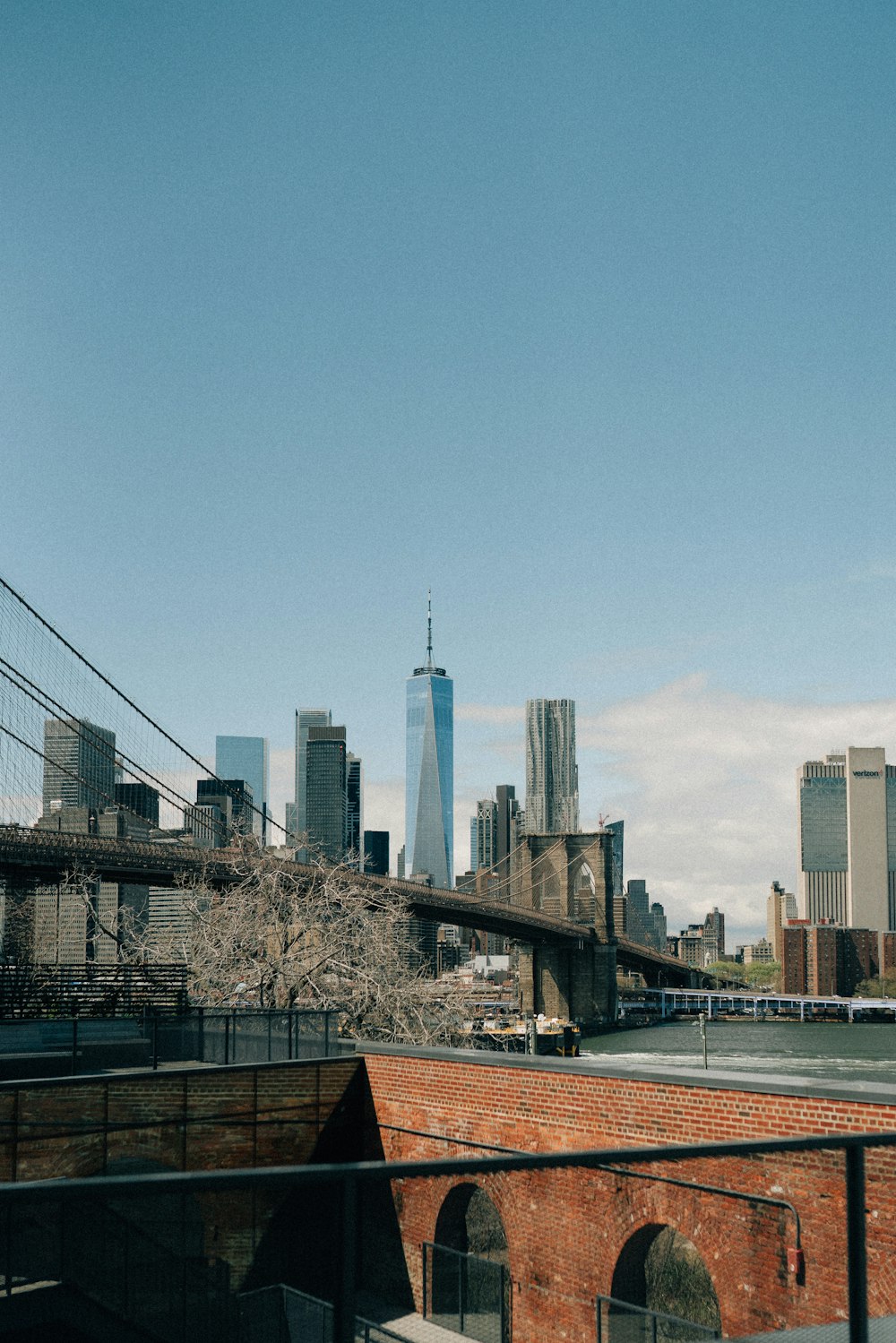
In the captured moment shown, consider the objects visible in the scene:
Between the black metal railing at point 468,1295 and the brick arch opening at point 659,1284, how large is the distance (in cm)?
37

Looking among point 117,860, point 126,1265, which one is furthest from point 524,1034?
point 126,1265

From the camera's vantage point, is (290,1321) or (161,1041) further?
(161,1041)

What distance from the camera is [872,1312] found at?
4.17 m

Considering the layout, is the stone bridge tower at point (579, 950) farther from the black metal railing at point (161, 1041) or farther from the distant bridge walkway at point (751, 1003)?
the black metal railing at point (161, 1041)

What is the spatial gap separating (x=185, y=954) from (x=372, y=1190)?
147 feet

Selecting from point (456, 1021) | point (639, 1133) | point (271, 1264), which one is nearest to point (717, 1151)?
point (271, 1264)

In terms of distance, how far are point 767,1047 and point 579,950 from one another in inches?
873

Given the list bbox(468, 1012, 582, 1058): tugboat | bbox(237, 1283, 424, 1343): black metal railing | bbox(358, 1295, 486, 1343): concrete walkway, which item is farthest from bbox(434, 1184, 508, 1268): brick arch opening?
bbox(468, 1012, 582, 1058): tugboat

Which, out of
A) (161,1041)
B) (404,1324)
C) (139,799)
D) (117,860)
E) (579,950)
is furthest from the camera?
(139,799)

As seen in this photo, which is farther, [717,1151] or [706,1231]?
[706,1231]

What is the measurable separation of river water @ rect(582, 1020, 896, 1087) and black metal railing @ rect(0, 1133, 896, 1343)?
→ 179ft

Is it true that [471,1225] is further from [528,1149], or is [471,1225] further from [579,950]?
[579,950]

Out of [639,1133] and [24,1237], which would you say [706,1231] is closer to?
[24,1237]

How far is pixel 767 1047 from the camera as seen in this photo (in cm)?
9838
